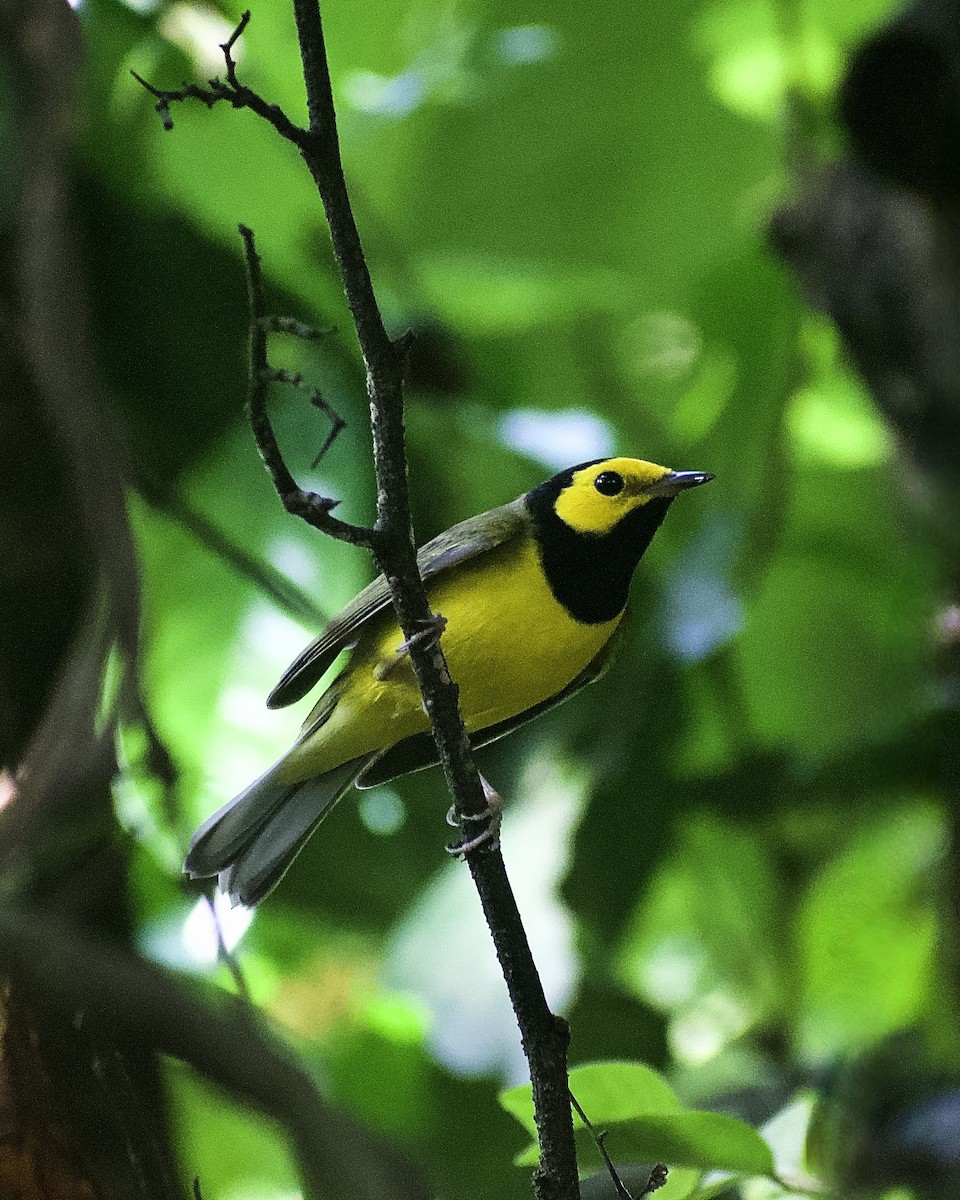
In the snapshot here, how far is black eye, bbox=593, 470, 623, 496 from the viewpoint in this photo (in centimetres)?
71

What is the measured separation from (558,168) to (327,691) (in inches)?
32.4

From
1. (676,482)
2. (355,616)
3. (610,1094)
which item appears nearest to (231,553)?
(355,616)

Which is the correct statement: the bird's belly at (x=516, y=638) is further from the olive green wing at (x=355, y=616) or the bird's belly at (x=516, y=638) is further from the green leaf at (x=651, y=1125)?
the green leaf at (x=651, y=1125)

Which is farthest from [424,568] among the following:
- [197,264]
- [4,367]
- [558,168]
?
[558,168]

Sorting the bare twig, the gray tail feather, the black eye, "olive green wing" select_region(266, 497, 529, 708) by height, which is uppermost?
the black eye

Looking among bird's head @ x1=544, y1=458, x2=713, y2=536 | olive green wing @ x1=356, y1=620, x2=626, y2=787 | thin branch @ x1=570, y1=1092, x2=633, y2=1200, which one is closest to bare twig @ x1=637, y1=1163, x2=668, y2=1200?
thin branch @ x1=570, y1=1092, x2=633, y2=1200

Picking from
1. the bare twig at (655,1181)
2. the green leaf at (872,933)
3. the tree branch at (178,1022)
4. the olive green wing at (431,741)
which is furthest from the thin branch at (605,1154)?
the green leaf at (872,933)

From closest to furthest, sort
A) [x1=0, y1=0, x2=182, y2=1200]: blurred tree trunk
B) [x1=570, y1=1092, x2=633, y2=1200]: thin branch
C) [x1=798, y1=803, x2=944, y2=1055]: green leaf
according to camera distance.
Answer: [x1=0, y1=0, x2=182, y2=1200]: blurred tree trunk, [x1=570, y1=1092, x2=633, y2=1200]: thin branch, [x1=798, y1=803, x2=944, y2=1055]: green leaf

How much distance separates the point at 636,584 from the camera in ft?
3.85

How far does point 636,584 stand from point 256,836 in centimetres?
61

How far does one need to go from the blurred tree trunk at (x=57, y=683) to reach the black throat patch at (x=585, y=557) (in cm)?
26

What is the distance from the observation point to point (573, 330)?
1236 mm

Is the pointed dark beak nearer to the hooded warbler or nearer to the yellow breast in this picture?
the hooded warbler

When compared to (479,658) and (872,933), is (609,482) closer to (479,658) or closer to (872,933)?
(479,658)
